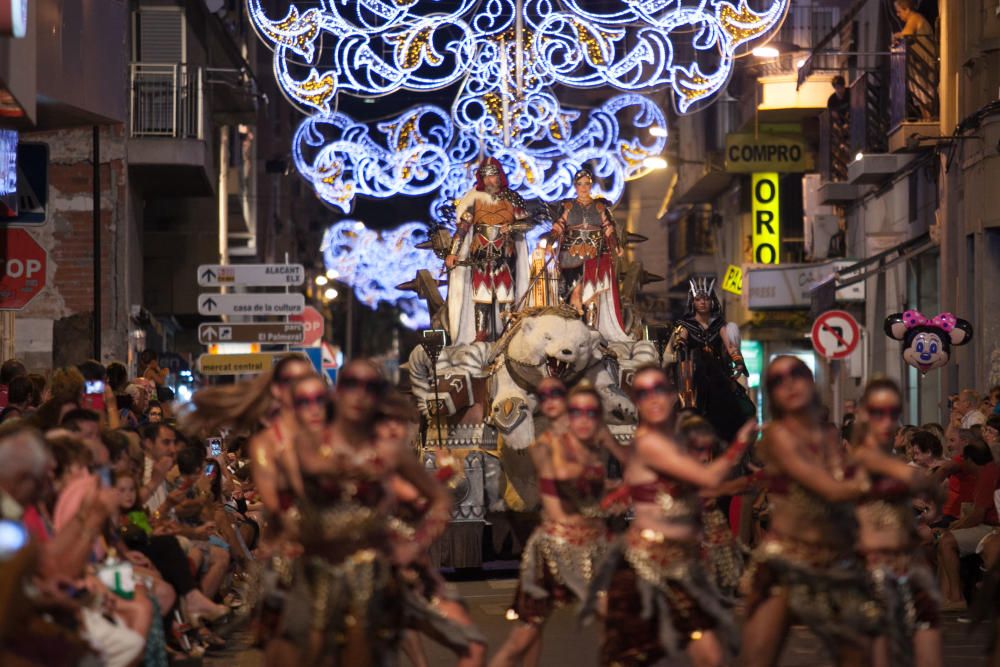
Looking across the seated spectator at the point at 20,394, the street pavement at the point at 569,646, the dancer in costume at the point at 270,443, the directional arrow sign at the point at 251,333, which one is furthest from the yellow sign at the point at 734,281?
the dancer in costume at the point at 270,443

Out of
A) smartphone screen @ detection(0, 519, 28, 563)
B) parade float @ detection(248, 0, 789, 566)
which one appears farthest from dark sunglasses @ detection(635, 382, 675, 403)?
parade float @ detection(248, 0, 789, 566)

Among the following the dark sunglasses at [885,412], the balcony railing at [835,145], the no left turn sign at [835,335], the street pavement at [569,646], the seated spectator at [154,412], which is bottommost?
the street pavement at [569,646]

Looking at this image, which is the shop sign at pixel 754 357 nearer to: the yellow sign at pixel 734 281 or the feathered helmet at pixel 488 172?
the yellow sign at pixel 734 281

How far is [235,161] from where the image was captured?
4156cm

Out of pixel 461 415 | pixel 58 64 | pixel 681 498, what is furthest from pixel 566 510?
pixel 461 415

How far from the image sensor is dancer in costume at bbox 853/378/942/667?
962 centimetres

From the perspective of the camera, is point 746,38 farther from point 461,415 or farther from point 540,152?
point 461,415

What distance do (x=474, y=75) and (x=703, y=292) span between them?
7.70 m

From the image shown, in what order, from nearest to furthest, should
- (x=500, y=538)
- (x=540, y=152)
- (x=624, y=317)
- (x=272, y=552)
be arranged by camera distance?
(x=272, y=552), (x=500, y=538), (x=624, y=317), (x=540, y=152)

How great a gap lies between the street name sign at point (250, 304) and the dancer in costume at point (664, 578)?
1793cm

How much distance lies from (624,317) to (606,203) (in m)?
1.23

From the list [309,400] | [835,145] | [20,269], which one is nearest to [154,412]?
[20,269]

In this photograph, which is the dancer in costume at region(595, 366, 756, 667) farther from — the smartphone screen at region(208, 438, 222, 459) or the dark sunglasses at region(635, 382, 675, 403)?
the smartphone screen at region(208, 438, 222, 459)

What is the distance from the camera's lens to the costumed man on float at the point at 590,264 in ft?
67.7
